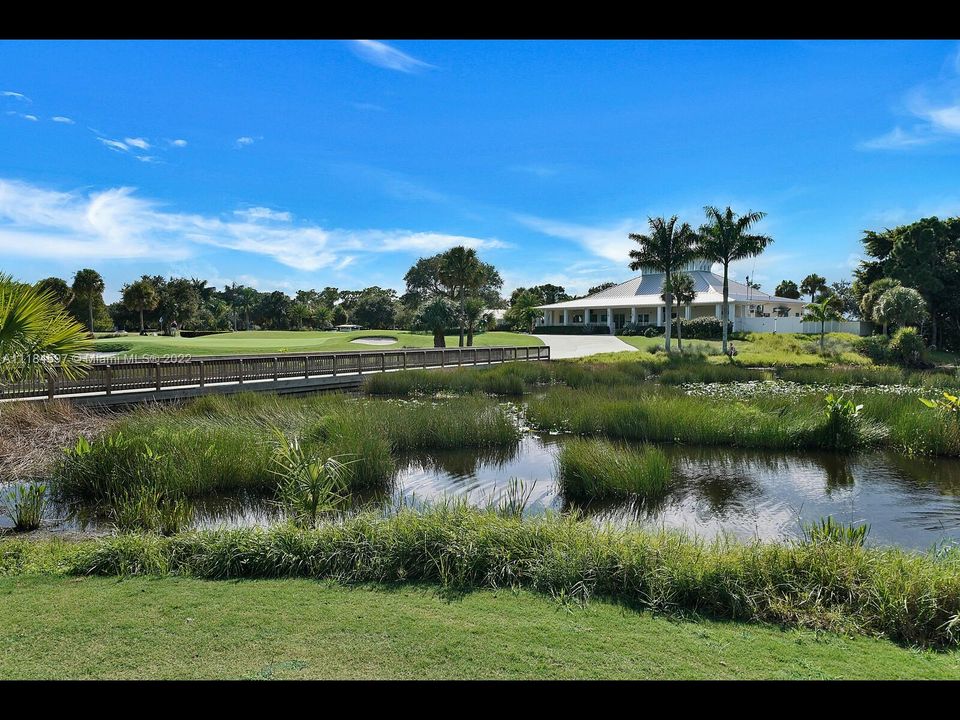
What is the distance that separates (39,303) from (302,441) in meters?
5.04

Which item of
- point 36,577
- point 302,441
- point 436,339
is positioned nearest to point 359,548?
point 36,577

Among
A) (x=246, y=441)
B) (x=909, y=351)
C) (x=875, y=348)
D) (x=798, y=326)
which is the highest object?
(x=798, y=326)

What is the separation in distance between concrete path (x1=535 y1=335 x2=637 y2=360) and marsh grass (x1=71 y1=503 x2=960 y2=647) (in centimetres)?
3325

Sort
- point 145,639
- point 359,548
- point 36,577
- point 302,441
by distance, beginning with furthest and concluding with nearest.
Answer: point 302,441, point 359,548, point 36,577, point 145,639

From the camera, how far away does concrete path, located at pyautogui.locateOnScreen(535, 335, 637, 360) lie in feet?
135

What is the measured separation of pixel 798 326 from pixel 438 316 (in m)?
32.3

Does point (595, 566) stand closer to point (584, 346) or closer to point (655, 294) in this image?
point (584, 346)

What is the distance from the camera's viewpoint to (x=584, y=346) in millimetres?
46219

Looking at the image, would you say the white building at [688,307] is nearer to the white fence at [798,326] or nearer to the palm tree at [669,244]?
the white fence at [798,326]

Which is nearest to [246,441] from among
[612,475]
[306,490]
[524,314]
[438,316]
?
[306,490]

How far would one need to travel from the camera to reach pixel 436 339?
43438 mm

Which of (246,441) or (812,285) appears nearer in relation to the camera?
(246,441)
